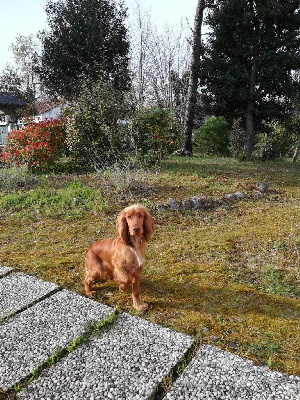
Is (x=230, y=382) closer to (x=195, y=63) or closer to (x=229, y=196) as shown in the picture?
(x=229, y=196)

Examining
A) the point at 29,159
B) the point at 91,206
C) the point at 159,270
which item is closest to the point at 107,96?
the point at 29,159

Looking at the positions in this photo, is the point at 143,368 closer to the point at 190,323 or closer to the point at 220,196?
A: the point at 190,323

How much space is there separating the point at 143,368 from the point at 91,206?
3775mm

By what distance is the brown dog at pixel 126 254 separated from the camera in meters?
2.47

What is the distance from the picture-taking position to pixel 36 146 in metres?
7.97

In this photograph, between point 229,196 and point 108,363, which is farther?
point 229,196

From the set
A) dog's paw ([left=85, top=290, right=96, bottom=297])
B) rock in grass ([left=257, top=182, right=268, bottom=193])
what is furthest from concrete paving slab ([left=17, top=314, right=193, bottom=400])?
rock in grass ([left=257, top=182, right=268, bottom=193])

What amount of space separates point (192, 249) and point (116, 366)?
212 cm

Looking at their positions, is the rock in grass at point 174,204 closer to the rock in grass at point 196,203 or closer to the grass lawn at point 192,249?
the grass lawn at point 192,249

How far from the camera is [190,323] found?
8.05 feet

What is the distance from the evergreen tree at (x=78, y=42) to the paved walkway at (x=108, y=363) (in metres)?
11.8

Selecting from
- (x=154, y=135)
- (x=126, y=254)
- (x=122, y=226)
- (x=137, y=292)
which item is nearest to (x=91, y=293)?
(x=137, y=292)

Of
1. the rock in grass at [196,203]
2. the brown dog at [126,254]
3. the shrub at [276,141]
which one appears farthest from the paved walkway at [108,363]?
the shrub at [276,141]

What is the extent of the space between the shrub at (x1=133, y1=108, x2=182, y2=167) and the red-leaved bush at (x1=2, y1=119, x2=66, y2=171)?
7.24 ft
